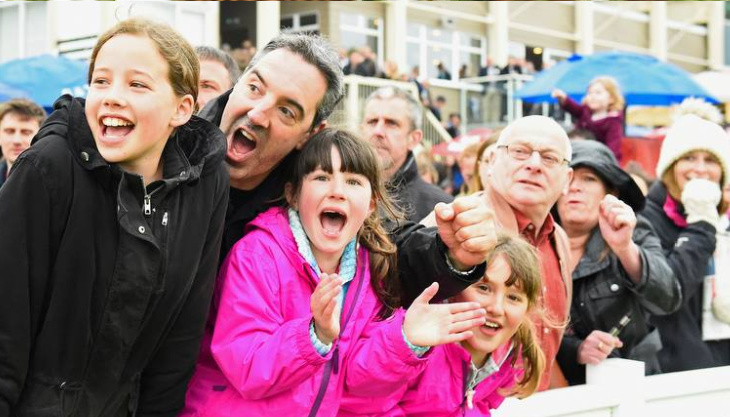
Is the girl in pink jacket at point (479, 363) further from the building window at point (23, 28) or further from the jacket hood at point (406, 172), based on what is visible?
the building window at point (23, 28)

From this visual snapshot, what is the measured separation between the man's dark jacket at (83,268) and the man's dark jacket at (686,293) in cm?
294

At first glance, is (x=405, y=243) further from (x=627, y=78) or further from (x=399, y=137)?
(x=627, y=78)

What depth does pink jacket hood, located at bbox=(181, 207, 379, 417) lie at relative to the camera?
246 cm

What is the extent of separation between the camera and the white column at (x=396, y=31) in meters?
26.8

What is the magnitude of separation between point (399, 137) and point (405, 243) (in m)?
2.65

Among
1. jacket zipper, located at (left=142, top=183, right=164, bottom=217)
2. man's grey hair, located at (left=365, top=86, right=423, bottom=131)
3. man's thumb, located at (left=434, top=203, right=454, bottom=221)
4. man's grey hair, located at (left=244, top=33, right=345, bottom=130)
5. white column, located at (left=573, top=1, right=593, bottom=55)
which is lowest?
man's thumb, located at (left=434, top=203, right=454, bottom=221)

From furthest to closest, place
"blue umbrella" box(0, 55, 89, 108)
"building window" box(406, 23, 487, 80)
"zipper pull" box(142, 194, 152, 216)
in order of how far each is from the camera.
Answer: "building window" box(406, 23, 487, 80) < "blue umbrella" box(0, 55, 89, 108) < "zipper pull" box(142, 194, 152, 216)

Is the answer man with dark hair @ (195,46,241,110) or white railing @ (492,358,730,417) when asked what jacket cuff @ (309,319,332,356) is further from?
man with dark hair @ (195,46,241,110)

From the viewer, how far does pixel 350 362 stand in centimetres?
264

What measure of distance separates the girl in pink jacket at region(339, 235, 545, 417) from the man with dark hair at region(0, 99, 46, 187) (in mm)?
4288

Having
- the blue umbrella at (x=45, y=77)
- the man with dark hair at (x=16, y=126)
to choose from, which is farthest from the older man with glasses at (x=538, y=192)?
the blue umbrella at (x=45, y=77)

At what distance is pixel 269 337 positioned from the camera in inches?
99.0

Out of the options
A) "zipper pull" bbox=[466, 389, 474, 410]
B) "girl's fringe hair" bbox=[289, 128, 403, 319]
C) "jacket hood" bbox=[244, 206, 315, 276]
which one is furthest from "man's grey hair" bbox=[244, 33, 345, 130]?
"zipper pull" bbox=[466, 389, 474, 410]

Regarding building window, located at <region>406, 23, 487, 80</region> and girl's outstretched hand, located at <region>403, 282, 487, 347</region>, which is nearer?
girl's outstretched hand, located at <region>403, 282, 487, 347</region>
